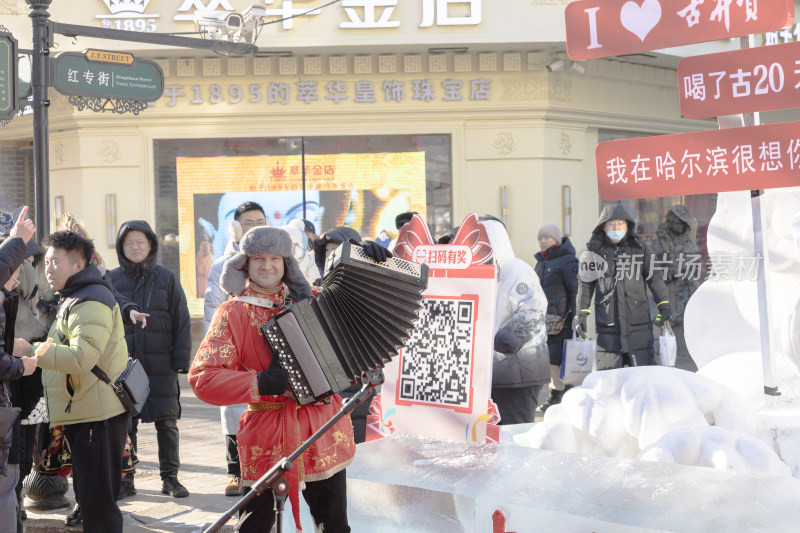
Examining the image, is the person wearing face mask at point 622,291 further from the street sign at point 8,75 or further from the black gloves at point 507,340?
the street sign at point 8,75

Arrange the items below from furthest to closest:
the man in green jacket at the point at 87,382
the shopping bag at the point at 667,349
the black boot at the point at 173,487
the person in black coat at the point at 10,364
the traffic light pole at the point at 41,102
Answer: the shopping bag at the point at 667,349 < the traffic light pole at the point at 41,102 < the black boot at the point at 173,487 < the man in green jacket at the point at 87,382 < the person in black coat at the point at 10,364

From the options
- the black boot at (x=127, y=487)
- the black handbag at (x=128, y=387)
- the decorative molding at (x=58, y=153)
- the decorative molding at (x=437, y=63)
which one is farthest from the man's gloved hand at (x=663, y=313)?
the decorative molding at (x=58, y=153)

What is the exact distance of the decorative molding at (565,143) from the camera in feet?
43.9

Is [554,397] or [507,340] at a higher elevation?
[507,340]

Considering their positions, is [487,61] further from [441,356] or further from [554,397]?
[441,356]

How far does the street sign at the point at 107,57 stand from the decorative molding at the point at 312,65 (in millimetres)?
5937

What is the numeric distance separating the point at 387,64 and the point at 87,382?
8922mm

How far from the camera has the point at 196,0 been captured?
1232 centimetres

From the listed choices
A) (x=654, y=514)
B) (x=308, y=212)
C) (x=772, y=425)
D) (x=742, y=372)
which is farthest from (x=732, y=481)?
(x=308, y=212)

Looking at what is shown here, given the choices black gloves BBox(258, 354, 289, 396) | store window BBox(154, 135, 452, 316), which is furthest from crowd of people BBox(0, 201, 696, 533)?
store window BBox(154, 135, 452, 316)

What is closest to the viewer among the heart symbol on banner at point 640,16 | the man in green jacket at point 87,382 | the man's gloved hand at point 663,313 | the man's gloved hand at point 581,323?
the heart symbol on banner at point 640,16

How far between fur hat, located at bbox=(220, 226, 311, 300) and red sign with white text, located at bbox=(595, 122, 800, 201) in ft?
5.56

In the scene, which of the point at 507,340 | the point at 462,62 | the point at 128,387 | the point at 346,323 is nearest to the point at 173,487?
the point at 128,387

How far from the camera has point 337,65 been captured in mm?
13055
